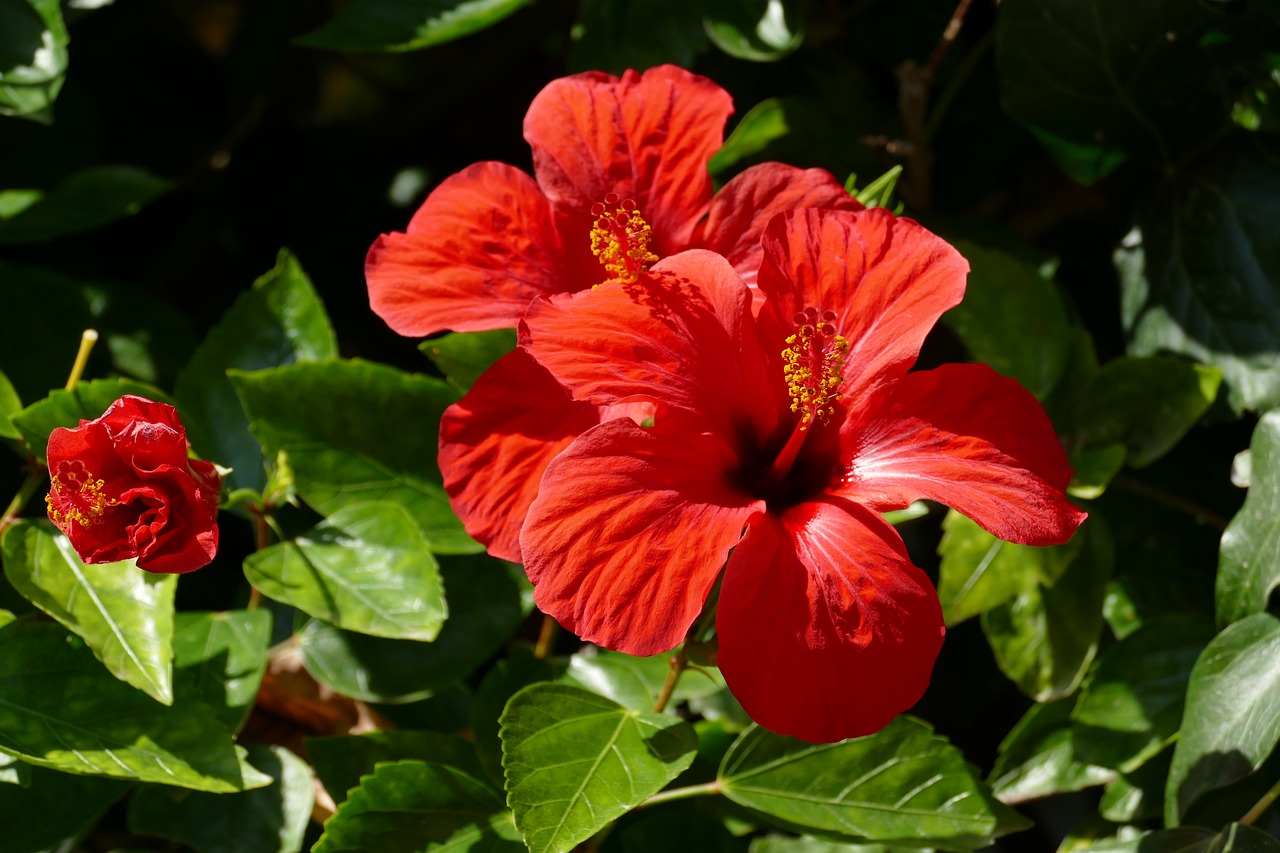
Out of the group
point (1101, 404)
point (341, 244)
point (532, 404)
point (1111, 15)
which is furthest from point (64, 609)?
point (1111, 15)

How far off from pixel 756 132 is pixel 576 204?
0.38 meters

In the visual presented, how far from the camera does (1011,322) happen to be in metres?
1.19

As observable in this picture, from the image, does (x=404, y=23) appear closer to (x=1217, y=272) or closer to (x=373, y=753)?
(x=373, y=753)

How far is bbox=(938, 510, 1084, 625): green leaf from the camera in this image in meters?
1.15

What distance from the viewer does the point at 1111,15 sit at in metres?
1.25

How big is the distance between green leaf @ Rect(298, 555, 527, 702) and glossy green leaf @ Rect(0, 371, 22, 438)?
33 cm

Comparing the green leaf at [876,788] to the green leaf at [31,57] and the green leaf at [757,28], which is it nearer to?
the green leaf at [757,28]

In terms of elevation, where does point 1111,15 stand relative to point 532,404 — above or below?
above

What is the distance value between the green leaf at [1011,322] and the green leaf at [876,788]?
15.5 inches

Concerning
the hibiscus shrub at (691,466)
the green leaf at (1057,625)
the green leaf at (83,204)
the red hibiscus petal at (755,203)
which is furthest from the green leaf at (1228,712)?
the green leaf at (83,204)

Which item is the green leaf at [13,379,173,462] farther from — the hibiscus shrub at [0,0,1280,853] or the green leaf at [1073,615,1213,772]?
the green leaf at [1073,615,1213,772]

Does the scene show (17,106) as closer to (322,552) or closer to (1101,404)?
(322,552)

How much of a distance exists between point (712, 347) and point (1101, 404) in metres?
0.53

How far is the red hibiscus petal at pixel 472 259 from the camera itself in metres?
0.99
